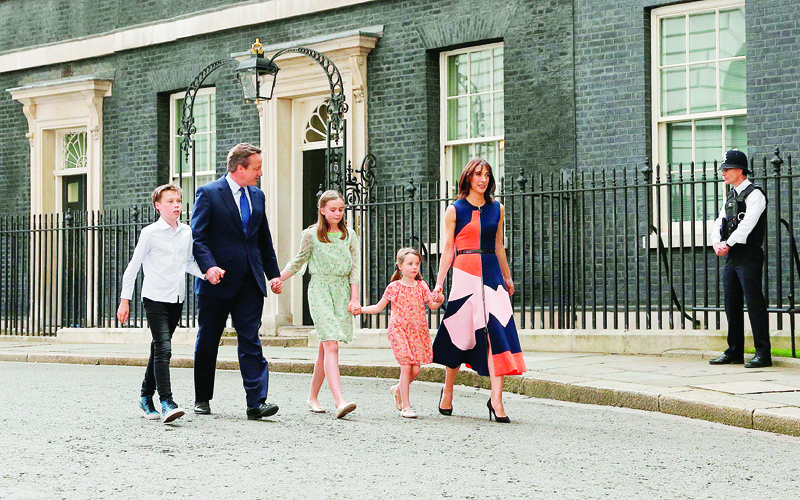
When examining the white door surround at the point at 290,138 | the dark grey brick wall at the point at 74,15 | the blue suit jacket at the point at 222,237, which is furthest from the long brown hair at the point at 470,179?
the dark grey brick wall at the point at 74,15

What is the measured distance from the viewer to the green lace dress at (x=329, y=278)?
26.9ft

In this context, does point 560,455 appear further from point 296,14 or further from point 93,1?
point 93,1

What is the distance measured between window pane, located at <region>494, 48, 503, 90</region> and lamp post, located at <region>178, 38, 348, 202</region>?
1.93 metres

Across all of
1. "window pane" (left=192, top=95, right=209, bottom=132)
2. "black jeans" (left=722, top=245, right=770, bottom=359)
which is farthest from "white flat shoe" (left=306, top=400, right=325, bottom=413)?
"window pane" (left=192, top=95, right=209, bottom=132)

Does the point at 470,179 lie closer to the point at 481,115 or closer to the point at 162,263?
the point at 162,263

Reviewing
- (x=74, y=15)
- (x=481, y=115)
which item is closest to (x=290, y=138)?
(x=481, y=115)

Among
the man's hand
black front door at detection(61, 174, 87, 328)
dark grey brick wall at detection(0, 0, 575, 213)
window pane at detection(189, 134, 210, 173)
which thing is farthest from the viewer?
window pane at detection(189, 134, 210, 173)

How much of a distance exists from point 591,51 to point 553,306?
305 centimetres

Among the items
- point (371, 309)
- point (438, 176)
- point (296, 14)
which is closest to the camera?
point (371, 309)

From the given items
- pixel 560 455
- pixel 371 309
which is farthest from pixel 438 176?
pixel 560 455

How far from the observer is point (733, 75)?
12.4 m

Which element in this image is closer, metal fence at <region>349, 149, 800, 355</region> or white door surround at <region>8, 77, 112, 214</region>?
metal fence at <region>349, 149, 800, 355</region>

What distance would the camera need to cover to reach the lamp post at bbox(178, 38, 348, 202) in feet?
46.5

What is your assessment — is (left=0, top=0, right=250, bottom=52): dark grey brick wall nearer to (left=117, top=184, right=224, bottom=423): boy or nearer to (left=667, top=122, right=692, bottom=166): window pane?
(left=667, top=122, right=692, bottom=166): window pane
